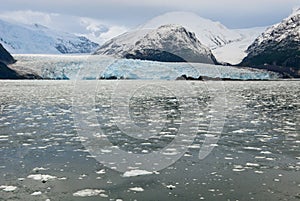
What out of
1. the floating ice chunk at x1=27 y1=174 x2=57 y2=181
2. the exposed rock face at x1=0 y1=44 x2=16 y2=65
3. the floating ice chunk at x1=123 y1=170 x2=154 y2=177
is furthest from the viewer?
the exposed rock face at x1=0 y1=44 x2=16 y2=65

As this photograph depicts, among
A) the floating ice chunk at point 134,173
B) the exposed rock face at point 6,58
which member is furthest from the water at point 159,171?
the exposed rock face at point 6,58

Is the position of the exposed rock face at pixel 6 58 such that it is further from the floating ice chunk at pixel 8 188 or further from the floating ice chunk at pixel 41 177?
the floating ice chunk at pixel 8 188

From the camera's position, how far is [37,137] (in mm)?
19312

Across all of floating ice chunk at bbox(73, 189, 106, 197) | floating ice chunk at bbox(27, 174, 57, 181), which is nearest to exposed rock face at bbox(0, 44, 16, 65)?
floating ice chunk at bbox(27, 174, 57, 181)

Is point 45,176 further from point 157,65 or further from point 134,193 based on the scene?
point 157,65

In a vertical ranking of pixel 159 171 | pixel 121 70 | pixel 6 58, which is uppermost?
pixel 6 58

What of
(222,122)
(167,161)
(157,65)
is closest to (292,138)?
(222,122)

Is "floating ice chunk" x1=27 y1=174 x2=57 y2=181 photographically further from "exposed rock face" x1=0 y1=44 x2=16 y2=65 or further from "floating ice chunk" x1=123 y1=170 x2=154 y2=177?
"exposed rock face" x1=0 y1=44 x2=16 y2=65

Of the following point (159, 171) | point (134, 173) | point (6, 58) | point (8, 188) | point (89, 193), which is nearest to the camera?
point (89, 193)

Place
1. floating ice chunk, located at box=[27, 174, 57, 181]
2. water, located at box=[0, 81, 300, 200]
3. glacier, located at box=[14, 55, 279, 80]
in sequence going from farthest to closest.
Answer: glacier, located at box=[14, 55, 279, 80]
floating ice chunk, located at box=[27, 174, 57, 181]
water, located at box=[0, 81, 300, 200]

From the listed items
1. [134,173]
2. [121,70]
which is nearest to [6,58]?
[121,70]

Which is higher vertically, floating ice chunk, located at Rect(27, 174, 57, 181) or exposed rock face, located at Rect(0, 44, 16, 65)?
exposed rock face, located at Rect(0, 44, 16, 65)

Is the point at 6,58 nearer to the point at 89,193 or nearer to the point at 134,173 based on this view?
the point at 134,173

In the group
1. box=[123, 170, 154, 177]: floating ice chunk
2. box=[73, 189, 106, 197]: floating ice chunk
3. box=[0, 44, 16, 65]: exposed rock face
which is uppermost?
box=[0, 44, 16, 65]: exposed rock face
